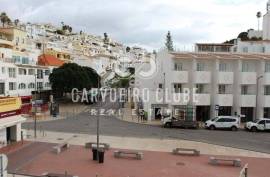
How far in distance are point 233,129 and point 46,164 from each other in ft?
79.4

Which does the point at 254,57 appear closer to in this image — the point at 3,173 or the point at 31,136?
the point at 31,136

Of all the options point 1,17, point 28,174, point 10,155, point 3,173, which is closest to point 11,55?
point 10,155

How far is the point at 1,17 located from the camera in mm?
121250

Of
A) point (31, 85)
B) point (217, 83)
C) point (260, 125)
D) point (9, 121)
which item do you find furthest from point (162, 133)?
point (31, 85)

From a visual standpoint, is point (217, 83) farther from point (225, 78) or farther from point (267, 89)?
point (267, 89)

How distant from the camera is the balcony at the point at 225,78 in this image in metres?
47.5

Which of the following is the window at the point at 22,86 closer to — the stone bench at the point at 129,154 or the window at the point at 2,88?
the window at the point at 2,88

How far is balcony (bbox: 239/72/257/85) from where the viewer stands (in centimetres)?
4744

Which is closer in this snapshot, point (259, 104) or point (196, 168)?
point (196, 168)

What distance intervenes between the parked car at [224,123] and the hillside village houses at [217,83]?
3.76 metres

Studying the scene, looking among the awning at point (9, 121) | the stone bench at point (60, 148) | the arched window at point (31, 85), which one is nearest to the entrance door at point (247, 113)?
the stone bench at point (60, 148)

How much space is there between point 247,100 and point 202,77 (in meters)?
6.22

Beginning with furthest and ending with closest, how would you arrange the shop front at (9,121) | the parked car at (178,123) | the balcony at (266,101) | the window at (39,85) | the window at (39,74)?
the window at (39,74)
the window at (39,85)
the balcony at (266,101)
the parked car at (178,123)
the shop front at (9,121)

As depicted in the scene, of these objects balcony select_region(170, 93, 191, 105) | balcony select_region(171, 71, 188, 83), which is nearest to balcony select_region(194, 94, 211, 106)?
balcony select_region(170, 93, 191, 105)
